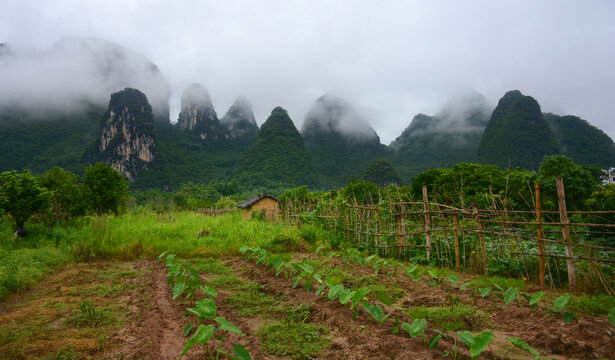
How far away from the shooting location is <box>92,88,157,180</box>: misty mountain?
191 feet

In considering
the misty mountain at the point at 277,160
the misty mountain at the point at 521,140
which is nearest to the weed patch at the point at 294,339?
the misty mountain at the point at 277,160

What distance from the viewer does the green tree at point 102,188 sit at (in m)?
14.2

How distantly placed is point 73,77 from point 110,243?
101 meters

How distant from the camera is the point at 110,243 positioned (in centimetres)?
664

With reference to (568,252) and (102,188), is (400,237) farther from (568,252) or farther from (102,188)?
(102,188)

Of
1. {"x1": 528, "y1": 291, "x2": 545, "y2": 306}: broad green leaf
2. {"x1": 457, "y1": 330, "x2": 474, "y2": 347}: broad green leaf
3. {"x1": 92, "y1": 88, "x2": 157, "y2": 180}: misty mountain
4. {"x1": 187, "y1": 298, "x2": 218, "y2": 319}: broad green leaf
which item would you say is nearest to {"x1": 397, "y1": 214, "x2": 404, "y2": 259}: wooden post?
{"x1": 528, "y1": 291, "x2": 545, "y2": 306}: broad green leaf

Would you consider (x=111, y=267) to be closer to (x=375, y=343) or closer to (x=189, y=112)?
(x=375, y=343)

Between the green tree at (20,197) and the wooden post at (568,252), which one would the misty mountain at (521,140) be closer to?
the wooden post at (568,252)

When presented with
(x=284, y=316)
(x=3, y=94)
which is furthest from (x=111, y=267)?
(x=3, y=94)

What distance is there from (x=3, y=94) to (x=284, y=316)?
9920 cm

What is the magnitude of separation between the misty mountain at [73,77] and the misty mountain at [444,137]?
7040 centimetres

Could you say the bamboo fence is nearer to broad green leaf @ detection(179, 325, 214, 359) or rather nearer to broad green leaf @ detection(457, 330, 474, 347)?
broad green leaf @ detection(457, 330, 474, 347)

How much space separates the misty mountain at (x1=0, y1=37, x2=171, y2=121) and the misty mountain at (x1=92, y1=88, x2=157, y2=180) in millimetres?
19062

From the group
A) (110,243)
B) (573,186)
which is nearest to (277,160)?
(573,186)
